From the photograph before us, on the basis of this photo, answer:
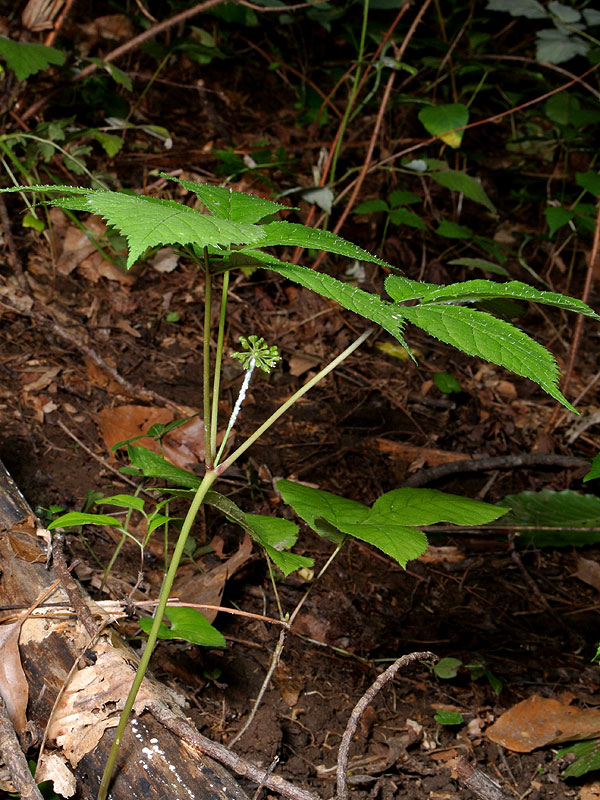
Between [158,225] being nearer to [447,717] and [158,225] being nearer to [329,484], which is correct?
[447,717]

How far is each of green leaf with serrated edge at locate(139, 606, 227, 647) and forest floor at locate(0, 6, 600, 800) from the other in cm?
12

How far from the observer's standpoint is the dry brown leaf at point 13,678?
3.93ft

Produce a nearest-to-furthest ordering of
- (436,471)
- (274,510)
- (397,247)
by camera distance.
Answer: (274,510), (436,471), (397,247)

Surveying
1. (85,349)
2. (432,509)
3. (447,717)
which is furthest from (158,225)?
(85,349)

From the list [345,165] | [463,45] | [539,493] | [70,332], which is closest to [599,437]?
[539,493]

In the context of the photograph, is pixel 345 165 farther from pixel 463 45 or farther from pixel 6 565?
pixel 6 565

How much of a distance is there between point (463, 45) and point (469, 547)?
387 cm

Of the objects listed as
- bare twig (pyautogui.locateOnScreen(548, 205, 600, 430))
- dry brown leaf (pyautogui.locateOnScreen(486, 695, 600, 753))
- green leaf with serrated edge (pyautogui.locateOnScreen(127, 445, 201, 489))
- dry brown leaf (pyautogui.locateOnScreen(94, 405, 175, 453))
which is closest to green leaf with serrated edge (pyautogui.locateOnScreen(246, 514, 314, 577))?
green leaf with serrated edge (pyautogui.locateOnScreen(127, 445, 201, 489))

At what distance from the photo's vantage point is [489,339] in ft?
3.24

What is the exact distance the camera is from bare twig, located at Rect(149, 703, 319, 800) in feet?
3.60

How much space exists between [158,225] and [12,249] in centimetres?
221

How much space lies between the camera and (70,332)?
103 inches

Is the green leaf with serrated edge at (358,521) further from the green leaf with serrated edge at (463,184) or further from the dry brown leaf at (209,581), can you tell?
the green leaf with serrated edge at (463,184)

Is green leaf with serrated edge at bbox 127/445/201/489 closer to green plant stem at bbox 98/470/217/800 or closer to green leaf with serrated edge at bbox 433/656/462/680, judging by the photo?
green plant stem at bbox 98/470/217/800
